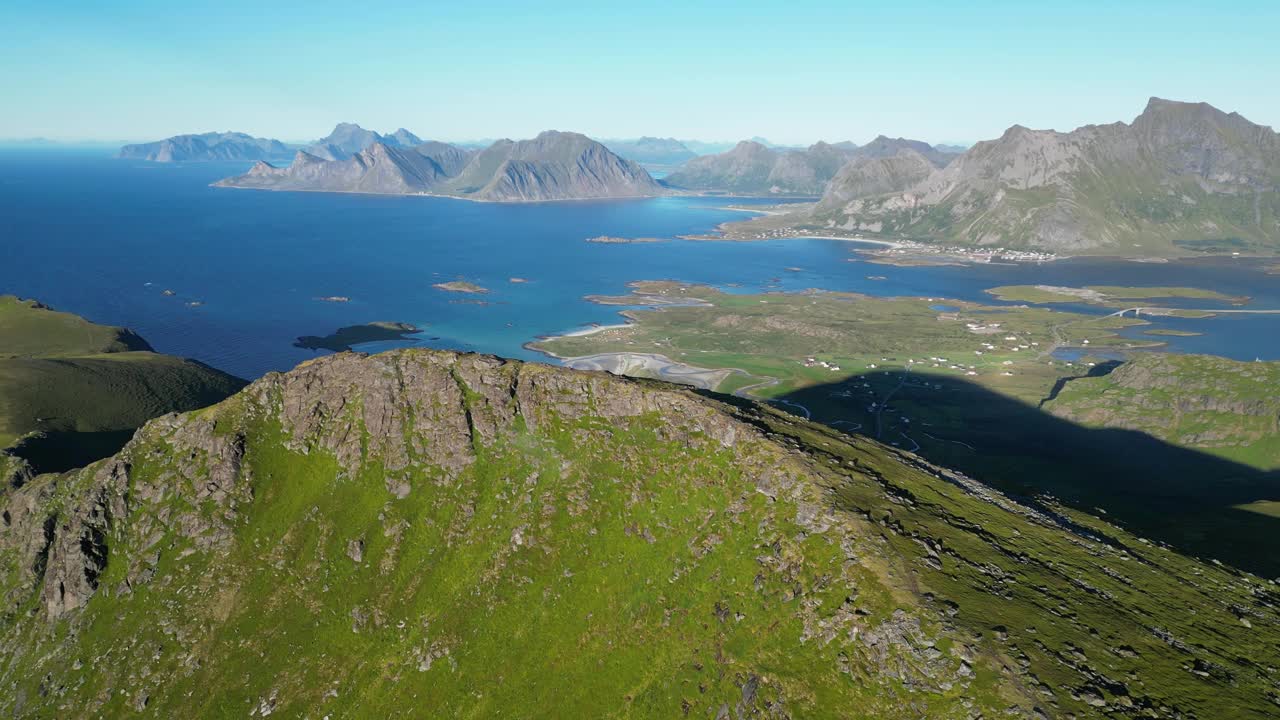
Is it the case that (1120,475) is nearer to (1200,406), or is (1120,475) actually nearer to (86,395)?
(1200,406)

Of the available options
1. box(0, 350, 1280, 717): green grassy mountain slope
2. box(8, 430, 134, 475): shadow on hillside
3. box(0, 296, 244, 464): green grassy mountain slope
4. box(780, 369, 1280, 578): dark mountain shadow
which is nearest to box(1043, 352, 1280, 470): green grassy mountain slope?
box(780, 369, 1280, 578): dark mountain shadow

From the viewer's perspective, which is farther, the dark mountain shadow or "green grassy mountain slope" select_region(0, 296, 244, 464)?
"green grassy mountain slope" select_region(0, 296, 244, 464)

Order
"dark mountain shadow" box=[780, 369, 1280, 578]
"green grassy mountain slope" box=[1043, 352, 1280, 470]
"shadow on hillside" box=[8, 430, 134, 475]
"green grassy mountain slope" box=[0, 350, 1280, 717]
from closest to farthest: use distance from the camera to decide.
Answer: "green grassy mountain slope" box=[0, 350, 1280, 717], "dark mountain shadow" box=[780, 369, 1280, 578], "shadow on hillside" box=[8, 430, 134, 475], "green grassy mountain slope" box=[1043, 352, 1280, 470]

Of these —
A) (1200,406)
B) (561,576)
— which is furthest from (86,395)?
(1200,406)

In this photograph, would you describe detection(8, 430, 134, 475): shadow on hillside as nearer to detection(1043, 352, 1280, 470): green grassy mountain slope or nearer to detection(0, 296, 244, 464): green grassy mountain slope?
detection(0, 296, 244, 464): green grassy mountain slope

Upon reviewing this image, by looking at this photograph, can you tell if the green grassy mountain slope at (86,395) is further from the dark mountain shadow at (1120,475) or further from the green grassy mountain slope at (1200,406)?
the green grassy mountain slope at (1200,406)

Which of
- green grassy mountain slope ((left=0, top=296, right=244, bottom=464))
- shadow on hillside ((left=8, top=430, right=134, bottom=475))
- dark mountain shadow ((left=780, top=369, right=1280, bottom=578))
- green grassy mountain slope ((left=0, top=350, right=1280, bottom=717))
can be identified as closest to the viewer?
green grassy mountain slope ((left=0, top=350, right=1280, bottom=717))

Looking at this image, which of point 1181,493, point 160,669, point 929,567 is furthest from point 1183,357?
point 160,669

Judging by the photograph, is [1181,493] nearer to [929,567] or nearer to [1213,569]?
[1213,569]
